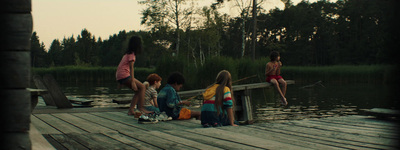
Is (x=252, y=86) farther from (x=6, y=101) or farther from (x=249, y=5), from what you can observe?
(x=249, y=5)

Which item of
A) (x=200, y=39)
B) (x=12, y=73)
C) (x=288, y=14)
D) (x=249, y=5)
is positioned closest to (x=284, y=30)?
(x=288, y=14)

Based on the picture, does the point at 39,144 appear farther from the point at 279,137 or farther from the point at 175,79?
the point at 175,79

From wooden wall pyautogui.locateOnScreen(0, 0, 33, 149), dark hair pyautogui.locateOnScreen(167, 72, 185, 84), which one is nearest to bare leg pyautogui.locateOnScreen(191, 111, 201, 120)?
dark hair pyautogui.locateOnScreen(167, 72, 185, 84)

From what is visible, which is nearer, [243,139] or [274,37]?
[243,139]

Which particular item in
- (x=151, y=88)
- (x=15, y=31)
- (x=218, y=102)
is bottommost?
(x=218, y=102)

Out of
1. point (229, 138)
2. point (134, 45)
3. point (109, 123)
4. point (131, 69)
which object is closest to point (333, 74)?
point (131, 69)

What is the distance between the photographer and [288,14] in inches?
2702

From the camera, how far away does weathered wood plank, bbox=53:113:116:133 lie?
5.11 m

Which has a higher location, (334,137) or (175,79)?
(175,79)

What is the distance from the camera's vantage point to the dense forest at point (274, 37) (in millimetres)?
1064

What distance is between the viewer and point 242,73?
2078cm

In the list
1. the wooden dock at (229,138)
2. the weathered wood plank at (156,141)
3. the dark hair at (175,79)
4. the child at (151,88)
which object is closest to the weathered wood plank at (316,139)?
the wooden dock at (229,138)

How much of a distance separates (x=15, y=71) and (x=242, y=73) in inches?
768

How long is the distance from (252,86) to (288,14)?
63.8 m
